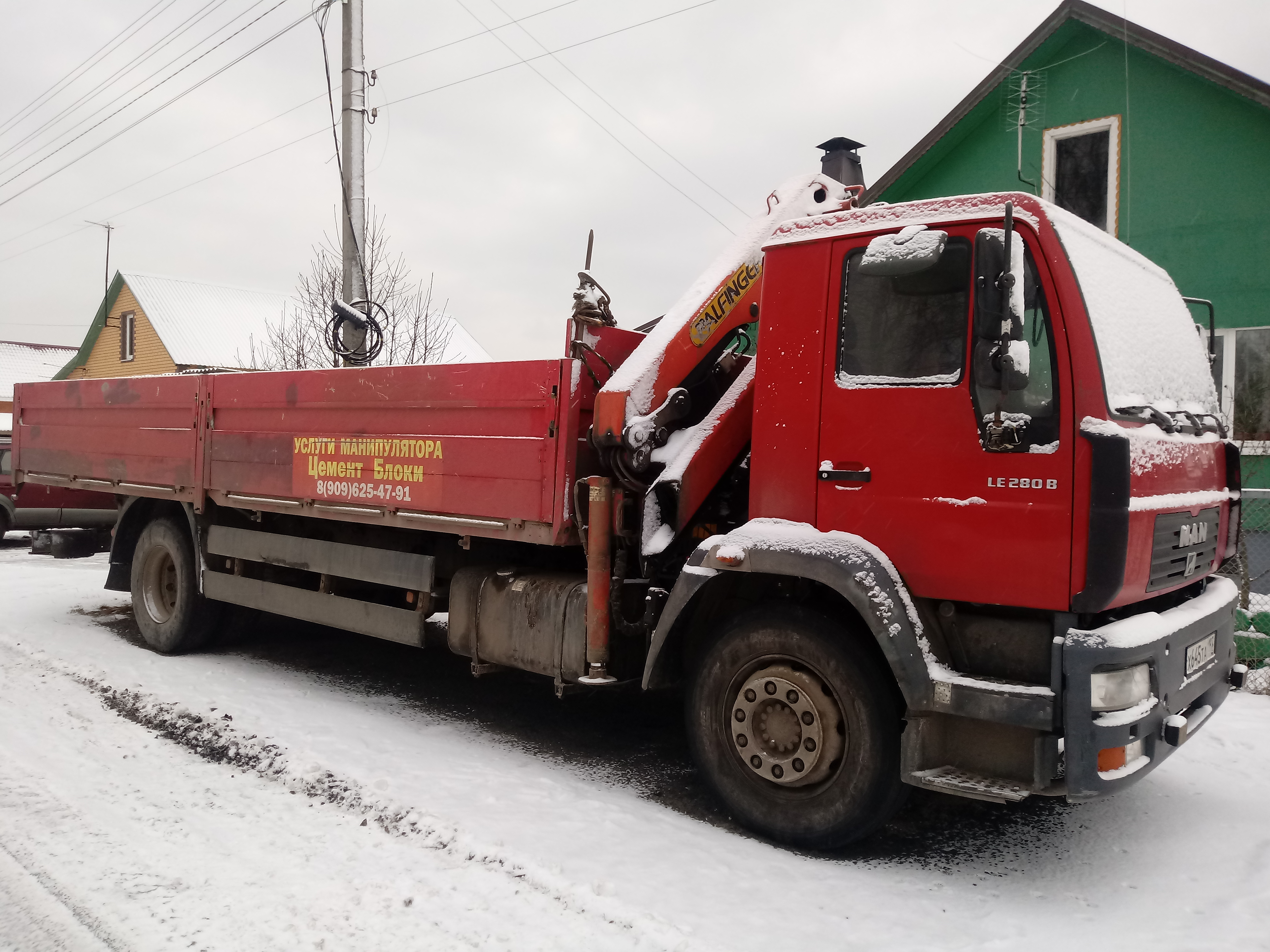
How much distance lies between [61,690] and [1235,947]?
6.34 m

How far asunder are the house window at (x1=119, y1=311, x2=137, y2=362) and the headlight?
109 feet

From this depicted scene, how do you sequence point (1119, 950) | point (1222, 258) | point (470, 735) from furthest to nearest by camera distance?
1. point (1222, 258)
2. point (470, 735)
3. point (1119, 950)

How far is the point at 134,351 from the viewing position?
31484mm

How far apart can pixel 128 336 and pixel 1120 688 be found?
112 ft

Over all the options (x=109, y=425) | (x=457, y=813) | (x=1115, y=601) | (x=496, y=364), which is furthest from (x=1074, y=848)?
(x=109, y=425)

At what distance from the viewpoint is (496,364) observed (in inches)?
202

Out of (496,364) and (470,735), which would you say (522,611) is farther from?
(496,364)

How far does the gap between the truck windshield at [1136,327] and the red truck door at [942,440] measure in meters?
0.19

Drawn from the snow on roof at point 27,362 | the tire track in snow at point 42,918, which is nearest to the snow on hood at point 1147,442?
the tire track in snow at point 42,918

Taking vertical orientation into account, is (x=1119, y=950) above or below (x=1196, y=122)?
below

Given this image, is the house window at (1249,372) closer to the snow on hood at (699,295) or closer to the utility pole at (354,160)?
the snow on hood at (699,295)

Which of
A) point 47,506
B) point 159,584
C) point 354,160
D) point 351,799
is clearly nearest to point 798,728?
point 351,799

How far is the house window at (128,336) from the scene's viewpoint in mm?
31406

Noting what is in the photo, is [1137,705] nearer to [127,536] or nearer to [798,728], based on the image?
[798,728]
